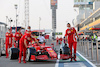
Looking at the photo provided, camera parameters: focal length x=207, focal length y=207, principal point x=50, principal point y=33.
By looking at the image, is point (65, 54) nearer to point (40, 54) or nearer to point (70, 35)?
point (70, 35)

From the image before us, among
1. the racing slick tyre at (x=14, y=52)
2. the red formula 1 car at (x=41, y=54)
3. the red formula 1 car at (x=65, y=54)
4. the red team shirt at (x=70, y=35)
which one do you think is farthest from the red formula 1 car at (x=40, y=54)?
the red team shirt at (x=70, y=35)

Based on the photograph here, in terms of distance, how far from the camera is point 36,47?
416 inches

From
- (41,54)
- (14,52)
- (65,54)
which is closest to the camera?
(41,54)

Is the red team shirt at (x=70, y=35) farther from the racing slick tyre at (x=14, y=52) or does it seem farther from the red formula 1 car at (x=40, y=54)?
the racing slick tyre at (x=14, y=52)

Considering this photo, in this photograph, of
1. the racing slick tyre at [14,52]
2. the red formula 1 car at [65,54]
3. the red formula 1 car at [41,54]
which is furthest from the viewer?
the racing slick tyre at [14,52]

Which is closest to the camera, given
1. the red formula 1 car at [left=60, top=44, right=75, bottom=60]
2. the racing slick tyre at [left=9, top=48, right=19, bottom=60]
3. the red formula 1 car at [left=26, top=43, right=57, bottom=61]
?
the red formula 1 car at [left=26, top=43, right=57, bottom=61]

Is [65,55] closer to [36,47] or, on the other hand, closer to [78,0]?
[36,47]

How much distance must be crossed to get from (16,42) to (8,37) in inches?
25.3

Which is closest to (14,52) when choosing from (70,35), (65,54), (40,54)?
(40,54)

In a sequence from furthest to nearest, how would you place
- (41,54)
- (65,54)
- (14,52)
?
(14,52)
(65,54)
(41,54)

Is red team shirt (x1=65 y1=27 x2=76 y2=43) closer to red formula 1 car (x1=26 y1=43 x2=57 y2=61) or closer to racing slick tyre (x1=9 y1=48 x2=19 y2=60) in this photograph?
red formula 1 car (x1=26 y1=43 x2=57 y2=61)

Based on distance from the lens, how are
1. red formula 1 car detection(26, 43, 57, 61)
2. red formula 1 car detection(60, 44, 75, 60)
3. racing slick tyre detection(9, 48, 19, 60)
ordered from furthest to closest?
1. racing slick tyre detection(9, 48, 19, 60)
2. red formula 1 car detection(60, 44, 75, 60)
3. red formula 1 car detection(26, 43, 57, 61)

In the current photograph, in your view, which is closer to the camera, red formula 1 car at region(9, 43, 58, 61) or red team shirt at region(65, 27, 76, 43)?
red formula 1 car at region(9, 43, 58, 61)

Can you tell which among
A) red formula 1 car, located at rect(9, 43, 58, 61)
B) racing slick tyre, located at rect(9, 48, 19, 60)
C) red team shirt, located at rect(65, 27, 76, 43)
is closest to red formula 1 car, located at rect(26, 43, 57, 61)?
red formula 1 car, located at rect(9, 43, 58, 61)
